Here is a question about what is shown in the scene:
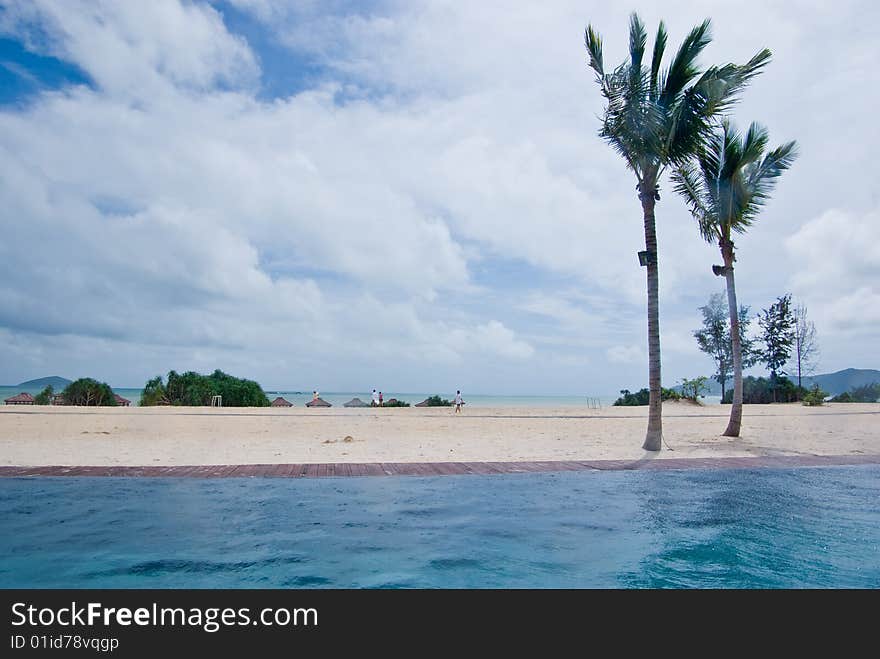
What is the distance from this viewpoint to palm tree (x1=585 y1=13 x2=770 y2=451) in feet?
38.7

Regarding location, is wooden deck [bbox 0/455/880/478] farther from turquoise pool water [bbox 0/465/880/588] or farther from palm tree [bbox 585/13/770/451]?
palm tree [bbox 585/13/770/451]

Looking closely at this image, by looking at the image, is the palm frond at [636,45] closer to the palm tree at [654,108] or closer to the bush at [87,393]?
the palm tree at [654,108]

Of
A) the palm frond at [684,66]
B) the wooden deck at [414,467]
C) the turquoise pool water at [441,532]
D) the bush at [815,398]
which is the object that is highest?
the palm frond at [684,66]

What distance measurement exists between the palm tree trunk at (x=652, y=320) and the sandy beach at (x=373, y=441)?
1.82 ft

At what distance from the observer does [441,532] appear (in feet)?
21.1

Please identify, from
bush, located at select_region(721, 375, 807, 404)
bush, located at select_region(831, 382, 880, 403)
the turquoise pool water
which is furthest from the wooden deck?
bush, located at select_region(831, 382, 880, 403)

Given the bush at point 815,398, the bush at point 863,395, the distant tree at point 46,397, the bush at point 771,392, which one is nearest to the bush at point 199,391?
the distant tree at point 46,397

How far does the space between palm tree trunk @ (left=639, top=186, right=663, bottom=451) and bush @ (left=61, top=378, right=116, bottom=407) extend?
28078mm

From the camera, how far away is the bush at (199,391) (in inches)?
1202

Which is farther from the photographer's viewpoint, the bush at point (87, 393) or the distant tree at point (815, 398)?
the distant tree at point (815, 398)
